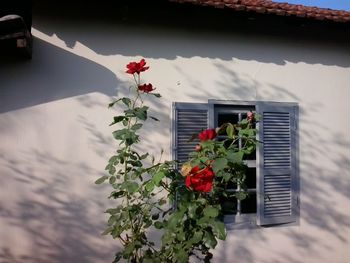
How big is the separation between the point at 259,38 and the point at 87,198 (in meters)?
2.65

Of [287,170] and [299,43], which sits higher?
[299,43]

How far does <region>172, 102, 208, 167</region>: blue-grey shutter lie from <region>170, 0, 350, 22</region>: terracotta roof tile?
1.06 metres

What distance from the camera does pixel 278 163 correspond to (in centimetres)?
395

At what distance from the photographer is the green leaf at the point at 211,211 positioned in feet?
6.88

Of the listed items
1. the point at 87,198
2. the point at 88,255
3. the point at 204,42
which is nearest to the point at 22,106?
the point at 87,198

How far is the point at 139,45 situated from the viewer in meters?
3.66

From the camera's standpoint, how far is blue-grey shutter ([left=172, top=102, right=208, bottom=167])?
3.64m

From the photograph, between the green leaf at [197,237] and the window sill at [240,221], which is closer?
the green leaf at [197,237]

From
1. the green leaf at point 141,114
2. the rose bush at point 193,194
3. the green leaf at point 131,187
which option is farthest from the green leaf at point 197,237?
the green leaf at point 141,114

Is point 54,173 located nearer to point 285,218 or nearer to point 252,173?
point 252,173

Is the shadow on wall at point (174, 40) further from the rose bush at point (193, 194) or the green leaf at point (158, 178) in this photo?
the green leaf at point (158, 178)

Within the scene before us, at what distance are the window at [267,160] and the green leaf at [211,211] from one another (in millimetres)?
1610

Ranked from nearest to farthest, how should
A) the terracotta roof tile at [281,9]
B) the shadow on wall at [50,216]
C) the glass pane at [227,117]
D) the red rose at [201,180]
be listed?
the red rose at [201,180]
the shadow on wall at [50,216]
the terracotta roof tile at [281,9]
the glass pane at [227,117]

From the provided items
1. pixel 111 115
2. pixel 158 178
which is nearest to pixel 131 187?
pixel 158 178
